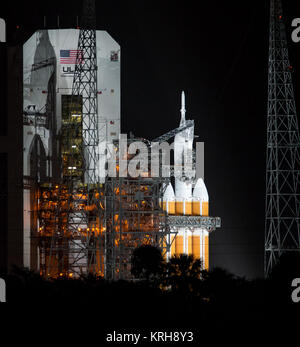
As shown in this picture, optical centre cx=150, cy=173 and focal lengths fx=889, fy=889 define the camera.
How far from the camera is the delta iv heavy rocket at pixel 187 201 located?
68.2 metres

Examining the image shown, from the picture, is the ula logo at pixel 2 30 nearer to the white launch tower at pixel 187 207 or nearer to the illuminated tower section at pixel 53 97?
the illuminated tower section at pixel 53 97

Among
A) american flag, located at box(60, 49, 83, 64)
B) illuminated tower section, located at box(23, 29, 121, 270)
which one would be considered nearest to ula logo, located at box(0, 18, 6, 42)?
illuminated tower section, located at box(23, 29, 121, 270)

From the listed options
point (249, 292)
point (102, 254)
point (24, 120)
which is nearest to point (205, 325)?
point (249, 292)

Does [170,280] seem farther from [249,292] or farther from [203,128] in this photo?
[203,128]

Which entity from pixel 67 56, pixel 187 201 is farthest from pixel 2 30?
pixel 187 201

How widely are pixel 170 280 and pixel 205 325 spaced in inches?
302

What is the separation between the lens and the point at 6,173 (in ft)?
201

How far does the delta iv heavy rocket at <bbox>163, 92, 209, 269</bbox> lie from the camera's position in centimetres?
6819

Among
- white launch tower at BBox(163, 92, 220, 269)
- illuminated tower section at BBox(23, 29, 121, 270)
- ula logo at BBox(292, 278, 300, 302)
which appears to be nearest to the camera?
ula logo at BBox(292, 278, 300, 302)

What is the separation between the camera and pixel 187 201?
70.0 metres

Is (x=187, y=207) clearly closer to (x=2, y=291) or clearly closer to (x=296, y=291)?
(x=296, y=291)

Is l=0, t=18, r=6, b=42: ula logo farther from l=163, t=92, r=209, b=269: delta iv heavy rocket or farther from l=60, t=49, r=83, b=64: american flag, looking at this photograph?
l=163, t=92, r=209, b=269: delta iv heavy rocket

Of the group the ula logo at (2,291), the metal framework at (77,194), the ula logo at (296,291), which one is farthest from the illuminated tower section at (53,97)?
the ula logo at (296,291)

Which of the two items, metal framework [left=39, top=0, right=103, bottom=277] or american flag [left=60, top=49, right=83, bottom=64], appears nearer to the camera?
metal framework [left=39, top=0, right=103, bottom=277]
